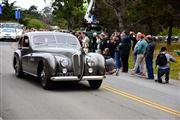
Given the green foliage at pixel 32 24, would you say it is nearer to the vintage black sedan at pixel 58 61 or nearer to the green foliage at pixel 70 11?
the green foliage at pixel 70 11

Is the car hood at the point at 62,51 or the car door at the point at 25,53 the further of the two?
the car door at the point at 25,53

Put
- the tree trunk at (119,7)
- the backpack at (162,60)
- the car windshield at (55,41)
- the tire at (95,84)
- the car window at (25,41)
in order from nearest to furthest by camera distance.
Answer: the tire at (95,84)
the car windshield at (55,41)
the car window at (25,41)
the backpack at (162,60)
the tree trunk at (119,7)

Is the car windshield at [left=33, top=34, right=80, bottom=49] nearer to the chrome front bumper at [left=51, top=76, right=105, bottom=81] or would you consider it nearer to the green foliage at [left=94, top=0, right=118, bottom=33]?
the chrome front bumper at [left=51, top=76, right=105, bottom=81]

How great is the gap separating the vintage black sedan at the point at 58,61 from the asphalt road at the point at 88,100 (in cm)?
41

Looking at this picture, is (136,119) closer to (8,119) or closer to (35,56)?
(8,119)

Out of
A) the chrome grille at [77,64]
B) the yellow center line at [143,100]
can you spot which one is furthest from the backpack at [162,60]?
the chrome grille at [77,64]

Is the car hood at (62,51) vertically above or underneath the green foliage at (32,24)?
above

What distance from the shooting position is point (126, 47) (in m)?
21.6

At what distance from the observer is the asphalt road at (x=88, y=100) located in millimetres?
→ 10508

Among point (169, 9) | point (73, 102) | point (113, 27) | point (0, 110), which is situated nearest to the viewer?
point (0, 110)

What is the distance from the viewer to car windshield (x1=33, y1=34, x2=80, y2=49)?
1575cm

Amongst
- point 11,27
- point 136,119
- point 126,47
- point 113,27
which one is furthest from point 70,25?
point 136,119

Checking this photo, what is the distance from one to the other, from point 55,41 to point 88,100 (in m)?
3.88

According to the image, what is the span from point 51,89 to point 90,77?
4.00 ft
